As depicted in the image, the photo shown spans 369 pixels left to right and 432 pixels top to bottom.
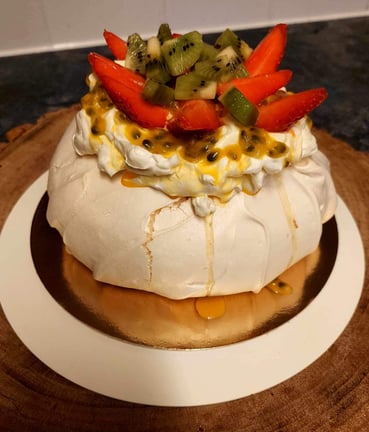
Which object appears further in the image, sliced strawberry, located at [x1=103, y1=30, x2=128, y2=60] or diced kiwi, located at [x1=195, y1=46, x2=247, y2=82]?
sliced strawberry, located at [x1=103, y1=30, x2=128, y2=60]

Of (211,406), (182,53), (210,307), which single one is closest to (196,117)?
(182,53)

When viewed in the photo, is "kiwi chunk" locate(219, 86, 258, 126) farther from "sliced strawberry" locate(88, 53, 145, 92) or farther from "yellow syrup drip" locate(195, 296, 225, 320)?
"yellow syrup drip" locate(195, 296, 225, 320)

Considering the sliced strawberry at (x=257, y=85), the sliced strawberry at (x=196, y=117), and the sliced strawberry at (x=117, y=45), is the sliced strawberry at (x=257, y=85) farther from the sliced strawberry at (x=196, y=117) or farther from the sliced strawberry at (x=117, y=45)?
the sliced strawberry at (x=117, y=45)

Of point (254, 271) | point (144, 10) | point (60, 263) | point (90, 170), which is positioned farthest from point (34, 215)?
point (144, 10)

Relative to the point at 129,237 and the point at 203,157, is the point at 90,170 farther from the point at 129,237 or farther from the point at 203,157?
the point at 203,157

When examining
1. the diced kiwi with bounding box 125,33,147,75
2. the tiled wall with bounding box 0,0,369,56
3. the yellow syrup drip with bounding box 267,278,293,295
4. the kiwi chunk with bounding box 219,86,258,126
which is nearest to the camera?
the kiwi chunk with bounding box 219,86,258,126

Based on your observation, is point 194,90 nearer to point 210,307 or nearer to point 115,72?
point 115,72

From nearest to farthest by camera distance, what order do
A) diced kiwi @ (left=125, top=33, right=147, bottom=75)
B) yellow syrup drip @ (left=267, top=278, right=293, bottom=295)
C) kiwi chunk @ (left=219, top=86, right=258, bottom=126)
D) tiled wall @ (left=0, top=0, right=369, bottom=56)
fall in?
kiwi chunk @ (left=219, top=86, right=258, bottom=126)
diced kiwi @ (left=125, top=33, right=147, bottom=75)
yellow syrup drip @ (left=267, top=278, right=293, bottom=295)
tiled wall @ (left=0, top=0, right=369, bottom=56)

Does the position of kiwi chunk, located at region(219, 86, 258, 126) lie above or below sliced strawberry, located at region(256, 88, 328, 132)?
above

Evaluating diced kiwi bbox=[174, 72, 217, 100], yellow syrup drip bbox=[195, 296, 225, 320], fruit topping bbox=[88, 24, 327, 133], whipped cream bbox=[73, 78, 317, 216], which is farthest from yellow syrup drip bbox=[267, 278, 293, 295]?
diced kiwi bbox=[174, 72, 217, 100]
